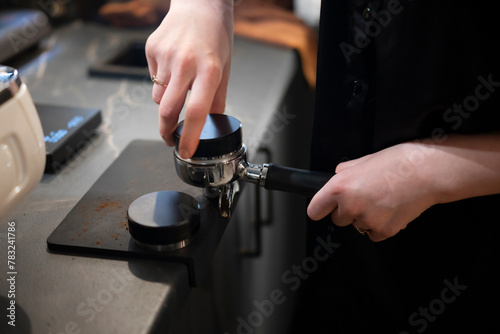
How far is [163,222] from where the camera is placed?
62 cm

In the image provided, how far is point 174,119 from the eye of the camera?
669mm

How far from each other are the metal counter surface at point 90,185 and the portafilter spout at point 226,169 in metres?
0.12

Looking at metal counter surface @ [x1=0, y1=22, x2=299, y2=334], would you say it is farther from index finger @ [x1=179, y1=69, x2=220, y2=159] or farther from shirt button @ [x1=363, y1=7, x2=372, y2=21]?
shirt button @ [x1=363, y1=7, x2=372, y2=21]

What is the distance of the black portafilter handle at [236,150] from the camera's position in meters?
0.64

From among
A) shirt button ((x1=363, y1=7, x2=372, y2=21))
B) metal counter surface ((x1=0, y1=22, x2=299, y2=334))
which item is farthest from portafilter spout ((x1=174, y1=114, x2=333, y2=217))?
shirt button ((x1=363, y1=7, x2=372, y2=21))

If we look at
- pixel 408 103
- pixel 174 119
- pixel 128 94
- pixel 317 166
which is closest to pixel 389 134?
pixel 408 103

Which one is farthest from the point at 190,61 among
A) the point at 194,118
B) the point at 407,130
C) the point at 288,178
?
the point at 407,130

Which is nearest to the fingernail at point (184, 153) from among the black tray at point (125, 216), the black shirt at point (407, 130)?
the black tray at point (125, 216)

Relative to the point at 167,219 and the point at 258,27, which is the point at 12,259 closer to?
the point at 167,219

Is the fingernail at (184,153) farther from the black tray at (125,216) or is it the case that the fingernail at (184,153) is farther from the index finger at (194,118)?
the black tray at (125,216)

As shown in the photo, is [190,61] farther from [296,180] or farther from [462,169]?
[462,169]

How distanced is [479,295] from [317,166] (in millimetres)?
325

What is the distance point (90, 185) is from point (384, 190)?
473mm

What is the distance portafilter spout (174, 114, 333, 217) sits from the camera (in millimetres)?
646
